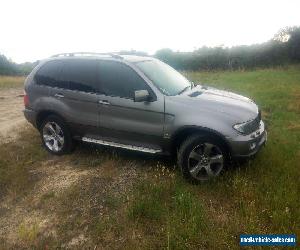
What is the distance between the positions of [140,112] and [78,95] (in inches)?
57.3

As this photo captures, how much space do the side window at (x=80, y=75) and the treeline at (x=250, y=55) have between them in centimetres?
2136

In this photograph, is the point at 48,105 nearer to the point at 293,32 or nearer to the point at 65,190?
the point at 65,190

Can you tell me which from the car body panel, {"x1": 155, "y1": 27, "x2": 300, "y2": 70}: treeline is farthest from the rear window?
{"x1": 155, "y1": 27, "x2": 300, "y2": 70}: treeline

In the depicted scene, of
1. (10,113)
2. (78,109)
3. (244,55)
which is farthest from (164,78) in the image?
(244,55)

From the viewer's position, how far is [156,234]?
5.09 metres

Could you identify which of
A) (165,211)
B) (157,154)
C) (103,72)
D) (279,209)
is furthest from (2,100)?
(279,209)

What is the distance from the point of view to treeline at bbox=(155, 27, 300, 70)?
27703mm

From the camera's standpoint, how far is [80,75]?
7410mm

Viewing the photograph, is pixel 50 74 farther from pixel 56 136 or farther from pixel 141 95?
→ pixel 141 95

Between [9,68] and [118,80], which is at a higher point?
[118,80]

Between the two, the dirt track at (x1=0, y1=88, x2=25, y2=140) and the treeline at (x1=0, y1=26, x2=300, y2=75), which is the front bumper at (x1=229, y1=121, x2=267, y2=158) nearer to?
the dirt track at (x1=0, y1=88, x2=25, y2=140)

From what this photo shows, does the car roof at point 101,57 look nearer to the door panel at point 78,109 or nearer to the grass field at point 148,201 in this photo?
the door panel at point 78,109

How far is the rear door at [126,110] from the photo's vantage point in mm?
6504

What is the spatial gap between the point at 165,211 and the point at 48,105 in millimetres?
3569
